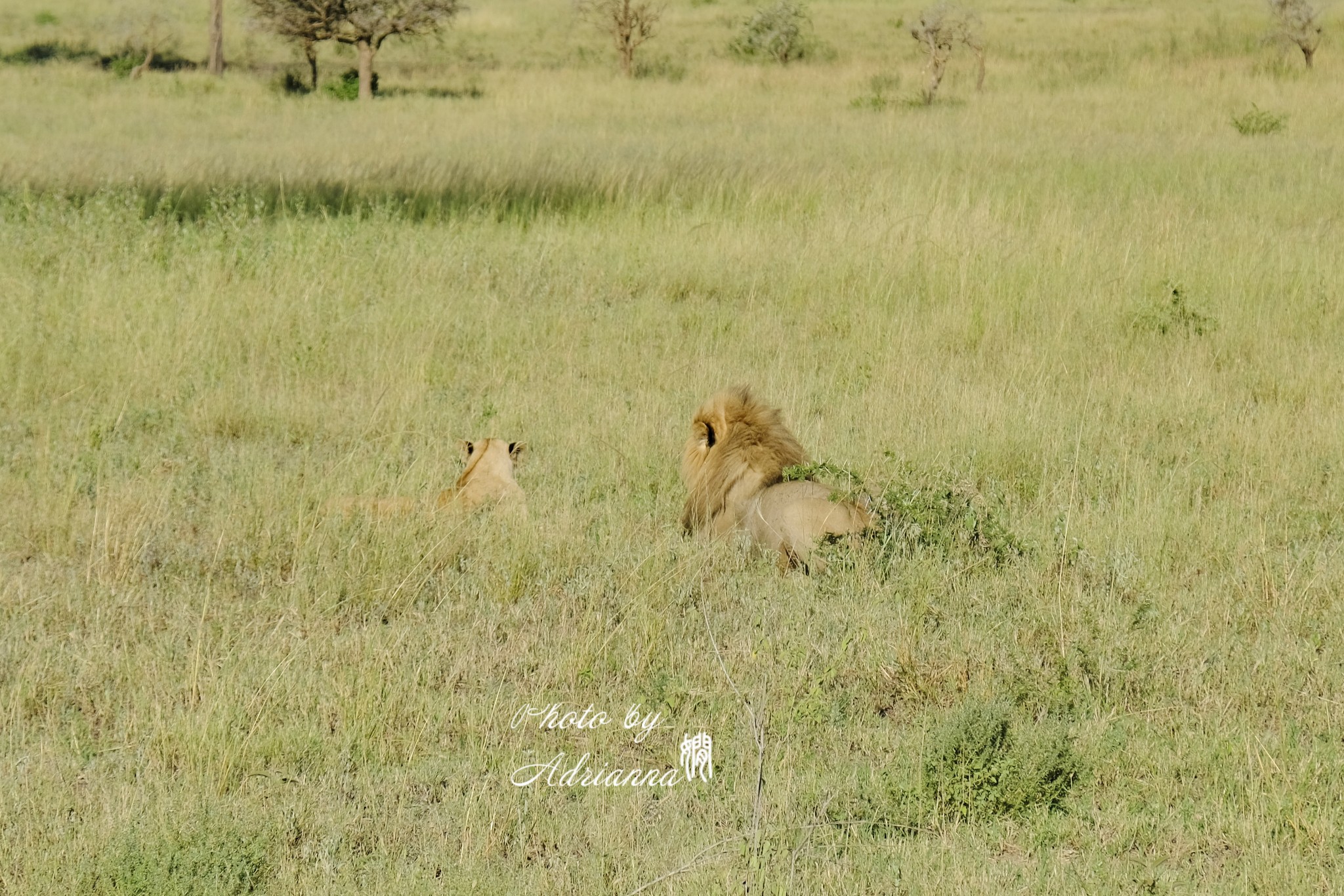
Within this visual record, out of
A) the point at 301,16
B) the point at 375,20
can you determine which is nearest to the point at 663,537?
the point at 375,20

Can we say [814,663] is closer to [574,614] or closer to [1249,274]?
[574,614]

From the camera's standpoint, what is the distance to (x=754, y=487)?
15.4 feet

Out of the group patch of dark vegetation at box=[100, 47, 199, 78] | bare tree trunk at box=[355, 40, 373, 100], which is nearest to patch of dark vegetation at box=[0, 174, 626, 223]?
bare tree trunk at box=[355, 40, 373, 100]

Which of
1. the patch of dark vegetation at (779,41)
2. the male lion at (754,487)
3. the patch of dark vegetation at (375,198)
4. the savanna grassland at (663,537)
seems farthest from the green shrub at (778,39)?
the male lion at (754,487)

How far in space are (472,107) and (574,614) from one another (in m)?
19.5

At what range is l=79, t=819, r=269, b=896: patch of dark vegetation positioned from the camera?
272cm

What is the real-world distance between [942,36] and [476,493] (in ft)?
Result: 79.1

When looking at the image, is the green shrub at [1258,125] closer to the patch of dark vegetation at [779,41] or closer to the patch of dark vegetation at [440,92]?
the patch of dark vegetation at [440,92]

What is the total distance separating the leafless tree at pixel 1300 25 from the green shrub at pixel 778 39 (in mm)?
11208

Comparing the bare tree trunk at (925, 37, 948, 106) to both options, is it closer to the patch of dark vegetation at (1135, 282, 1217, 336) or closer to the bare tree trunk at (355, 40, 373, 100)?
the bare tree trunk at (355, 40, 373, 100)

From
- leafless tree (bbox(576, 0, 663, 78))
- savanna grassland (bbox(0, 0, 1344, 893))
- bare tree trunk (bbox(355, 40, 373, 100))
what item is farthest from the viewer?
leafless tree (bbox(576, 0, 663, 78))

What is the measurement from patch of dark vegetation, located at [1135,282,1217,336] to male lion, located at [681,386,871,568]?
3.79 metres

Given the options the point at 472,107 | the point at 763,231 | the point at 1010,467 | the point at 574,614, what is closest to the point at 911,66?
the point at 472,107

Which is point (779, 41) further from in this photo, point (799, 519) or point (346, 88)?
point (799, 519)
